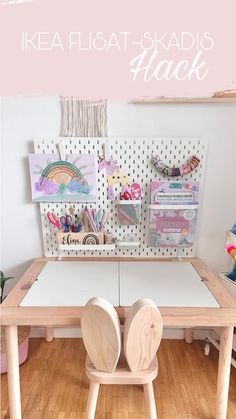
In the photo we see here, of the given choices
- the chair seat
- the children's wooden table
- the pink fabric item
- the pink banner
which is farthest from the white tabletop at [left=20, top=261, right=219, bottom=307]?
the pink banner

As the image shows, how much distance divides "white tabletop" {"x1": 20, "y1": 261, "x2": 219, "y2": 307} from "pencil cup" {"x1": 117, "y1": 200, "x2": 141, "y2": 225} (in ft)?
0.61

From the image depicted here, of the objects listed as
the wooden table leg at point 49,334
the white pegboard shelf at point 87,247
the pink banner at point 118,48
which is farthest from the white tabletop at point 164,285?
the pink banner at point 118,48

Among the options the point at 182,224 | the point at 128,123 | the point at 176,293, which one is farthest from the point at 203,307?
the point at 128,123

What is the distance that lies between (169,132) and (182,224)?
0.41 metres

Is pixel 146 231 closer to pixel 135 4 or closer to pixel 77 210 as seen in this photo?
pixel 77 210

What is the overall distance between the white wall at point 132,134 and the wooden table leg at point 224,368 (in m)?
0.55

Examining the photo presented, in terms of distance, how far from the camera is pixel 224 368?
115 centimetres

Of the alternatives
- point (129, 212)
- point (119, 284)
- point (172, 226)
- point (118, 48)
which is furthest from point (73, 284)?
point (118, 48)

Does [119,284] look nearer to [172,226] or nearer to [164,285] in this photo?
[164,285]

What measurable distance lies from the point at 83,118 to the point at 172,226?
61 centimetres

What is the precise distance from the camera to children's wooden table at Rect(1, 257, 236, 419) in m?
1.05

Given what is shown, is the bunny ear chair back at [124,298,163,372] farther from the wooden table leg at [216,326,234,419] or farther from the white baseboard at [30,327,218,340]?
the white baseboard at [30,327,218,340]

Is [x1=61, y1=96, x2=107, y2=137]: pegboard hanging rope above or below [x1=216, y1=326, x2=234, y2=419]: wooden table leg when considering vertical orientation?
above

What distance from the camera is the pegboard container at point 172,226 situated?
148 centimetres
